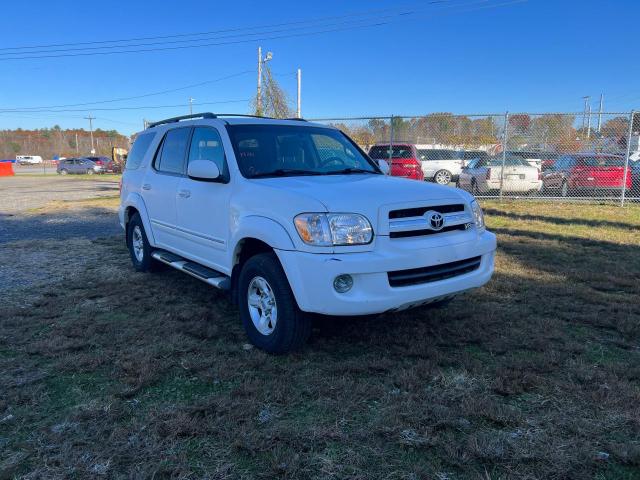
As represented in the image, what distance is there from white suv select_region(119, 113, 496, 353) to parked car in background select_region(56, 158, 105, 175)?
1634 inches

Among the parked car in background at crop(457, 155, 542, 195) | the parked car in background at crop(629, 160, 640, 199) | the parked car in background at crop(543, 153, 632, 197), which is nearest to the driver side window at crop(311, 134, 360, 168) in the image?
the parked car in background at crop(457, 155, 542, 195)

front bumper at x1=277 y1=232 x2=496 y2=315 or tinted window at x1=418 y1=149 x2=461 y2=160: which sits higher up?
tinted window at x1=418 y1=149 x2=461 y2=160

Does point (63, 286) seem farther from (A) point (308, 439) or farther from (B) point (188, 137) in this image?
(A) point (308, 439)

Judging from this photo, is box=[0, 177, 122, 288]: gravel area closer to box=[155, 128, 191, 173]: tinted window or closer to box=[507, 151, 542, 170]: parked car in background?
box=[155, 128, 191, 173]: tinted window

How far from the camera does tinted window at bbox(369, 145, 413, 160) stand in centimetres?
1435

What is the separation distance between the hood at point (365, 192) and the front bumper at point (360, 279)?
29cm

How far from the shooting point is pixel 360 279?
331 cm

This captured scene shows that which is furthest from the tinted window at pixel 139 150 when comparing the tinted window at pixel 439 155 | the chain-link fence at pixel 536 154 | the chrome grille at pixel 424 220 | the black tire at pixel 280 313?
the tinted window at pixel 439 155

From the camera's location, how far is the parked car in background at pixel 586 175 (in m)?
13.2

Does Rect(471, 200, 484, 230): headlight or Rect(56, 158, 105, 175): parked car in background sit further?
Rect(56, 158, 105, 175): parked car in background

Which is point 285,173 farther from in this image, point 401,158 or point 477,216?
point 401,158

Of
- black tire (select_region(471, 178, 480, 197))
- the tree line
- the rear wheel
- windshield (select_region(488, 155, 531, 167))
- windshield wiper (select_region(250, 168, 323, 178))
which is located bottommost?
black tire (select_region(471, 178, 480, 197))

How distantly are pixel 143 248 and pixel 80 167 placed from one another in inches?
1642

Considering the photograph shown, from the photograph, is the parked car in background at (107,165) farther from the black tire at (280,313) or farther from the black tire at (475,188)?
the black tire at (280,313)
